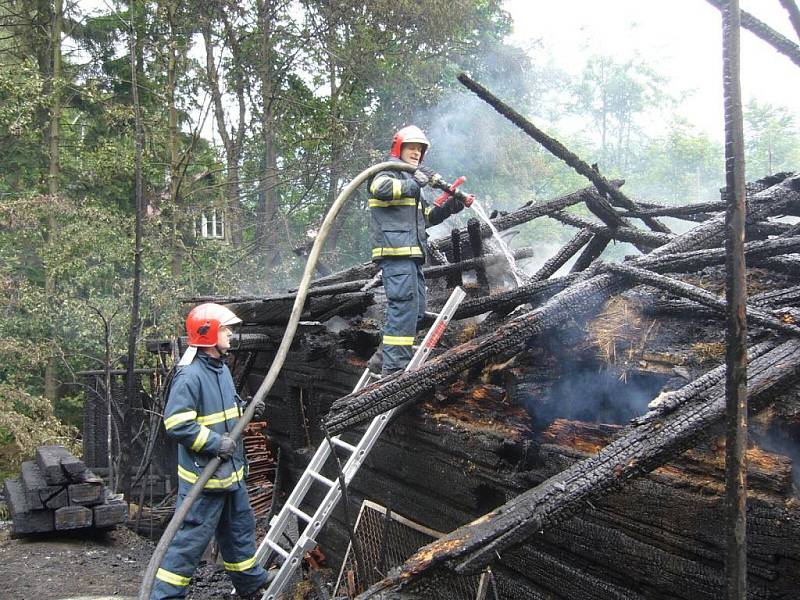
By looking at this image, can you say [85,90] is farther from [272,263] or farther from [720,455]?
[720,455]

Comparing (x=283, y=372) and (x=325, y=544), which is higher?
(x=283, y=372)

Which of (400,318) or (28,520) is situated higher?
(400,318)

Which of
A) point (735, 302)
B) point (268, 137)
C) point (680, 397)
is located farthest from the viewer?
point (268, 137)

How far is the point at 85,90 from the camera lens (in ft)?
48.0

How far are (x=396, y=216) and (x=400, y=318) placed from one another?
0.79m

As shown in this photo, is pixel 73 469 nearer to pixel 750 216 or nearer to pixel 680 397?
pixel 680 397

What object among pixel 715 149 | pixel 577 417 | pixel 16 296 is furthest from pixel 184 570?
pixel 715 149

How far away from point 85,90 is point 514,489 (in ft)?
47.7

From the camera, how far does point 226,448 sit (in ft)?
13.7

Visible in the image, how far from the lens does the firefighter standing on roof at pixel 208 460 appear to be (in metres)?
4.19

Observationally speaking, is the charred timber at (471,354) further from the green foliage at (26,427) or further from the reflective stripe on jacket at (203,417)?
the green foliage at (26,427)

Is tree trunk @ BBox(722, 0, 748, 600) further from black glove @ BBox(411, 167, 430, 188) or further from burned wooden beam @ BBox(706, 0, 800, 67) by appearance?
black glove @ BBox(411, 167, 430, 188)

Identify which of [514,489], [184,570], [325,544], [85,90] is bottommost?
[325,544]

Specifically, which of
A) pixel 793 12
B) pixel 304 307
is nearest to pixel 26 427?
pixel 304 307
